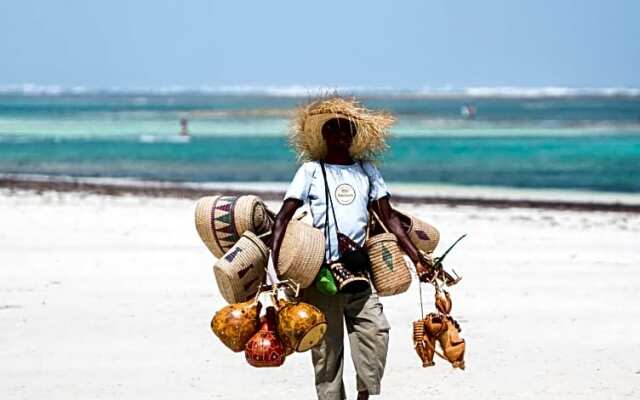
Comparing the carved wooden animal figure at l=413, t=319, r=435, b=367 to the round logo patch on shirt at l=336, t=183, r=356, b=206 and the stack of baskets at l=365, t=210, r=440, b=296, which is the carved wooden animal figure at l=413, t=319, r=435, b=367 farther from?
the round logo patch on shirt at l=336, t=183, r=356, b=206

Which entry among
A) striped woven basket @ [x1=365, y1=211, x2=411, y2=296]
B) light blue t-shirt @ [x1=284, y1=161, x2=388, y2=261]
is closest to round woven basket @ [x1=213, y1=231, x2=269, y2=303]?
light blue t-shirt @ [x1=284, y1=161, x2=388, y2=261]

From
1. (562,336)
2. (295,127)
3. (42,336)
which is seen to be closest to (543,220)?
(562,336)

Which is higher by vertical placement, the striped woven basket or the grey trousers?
the striped woven basket

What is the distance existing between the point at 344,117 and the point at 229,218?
729 mm

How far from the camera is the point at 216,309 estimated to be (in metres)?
10.2

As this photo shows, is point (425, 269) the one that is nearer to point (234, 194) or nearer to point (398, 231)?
point (398, 231)

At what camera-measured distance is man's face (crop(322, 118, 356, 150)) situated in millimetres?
6426

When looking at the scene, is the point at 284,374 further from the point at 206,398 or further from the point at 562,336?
the point at 562,336

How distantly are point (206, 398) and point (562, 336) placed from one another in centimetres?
291

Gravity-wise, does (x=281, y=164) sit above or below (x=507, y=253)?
below

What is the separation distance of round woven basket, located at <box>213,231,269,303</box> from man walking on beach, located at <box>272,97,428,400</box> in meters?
0.11

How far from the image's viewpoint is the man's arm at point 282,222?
20.5ft

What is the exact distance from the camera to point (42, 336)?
29.4 ft

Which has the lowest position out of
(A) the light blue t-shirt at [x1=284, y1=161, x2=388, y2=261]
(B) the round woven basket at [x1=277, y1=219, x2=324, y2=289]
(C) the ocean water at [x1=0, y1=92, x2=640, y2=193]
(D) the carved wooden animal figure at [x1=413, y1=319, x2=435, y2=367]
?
(C) the ocean water at [x1=0, y1=92, x2=640, y2=193]
